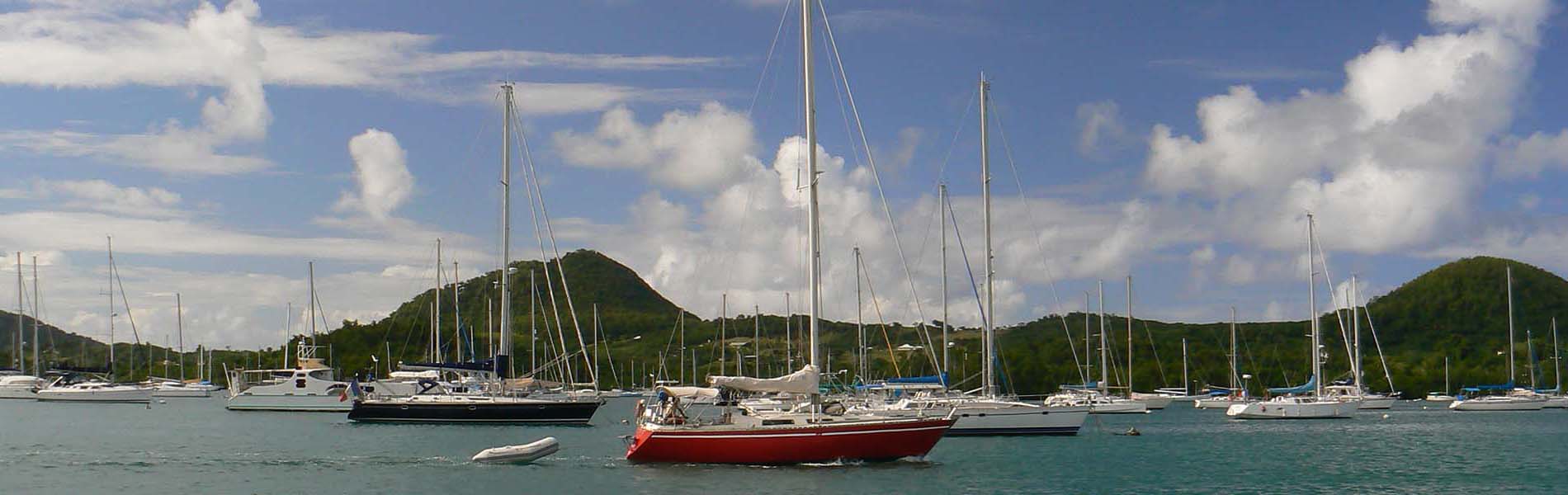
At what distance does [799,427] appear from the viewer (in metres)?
41.2

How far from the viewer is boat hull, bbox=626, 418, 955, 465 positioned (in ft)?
135

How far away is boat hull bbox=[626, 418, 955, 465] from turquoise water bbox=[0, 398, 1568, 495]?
441 mm

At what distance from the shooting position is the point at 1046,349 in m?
160

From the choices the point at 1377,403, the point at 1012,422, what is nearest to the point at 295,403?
the point at 1012,422

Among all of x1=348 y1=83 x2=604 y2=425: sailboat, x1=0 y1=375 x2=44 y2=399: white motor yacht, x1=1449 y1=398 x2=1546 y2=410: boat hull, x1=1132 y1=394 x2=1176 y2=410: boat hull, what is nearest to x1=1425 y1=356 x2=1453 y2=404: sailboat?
x1=1449 y1=398 x2=1546 y2=410: boat hull

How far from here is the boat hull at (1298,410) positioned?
93125 millimetres

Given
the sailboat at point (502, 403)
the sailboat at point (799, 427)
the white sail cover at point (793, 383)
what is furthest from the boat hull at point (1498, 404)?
the white sail cover at point (793, 383)

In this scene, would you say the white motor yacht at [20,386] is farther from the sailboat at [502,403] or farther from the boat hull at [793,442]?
the boat hull at [793,442]

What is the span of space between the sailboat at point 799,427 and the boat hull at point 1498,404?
9037 cm

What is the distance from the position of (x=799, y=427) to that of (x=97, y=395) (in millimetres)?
94819

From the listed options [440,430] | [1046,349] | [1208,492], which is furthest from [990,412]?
[1046,349]

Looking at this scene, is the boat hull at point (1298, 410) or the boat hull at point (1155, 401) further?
the boat hull at point (1155, 401)

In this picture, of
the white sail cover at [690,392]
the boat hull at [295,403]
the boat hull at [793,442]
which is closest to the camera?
the boat hull at [793,442]

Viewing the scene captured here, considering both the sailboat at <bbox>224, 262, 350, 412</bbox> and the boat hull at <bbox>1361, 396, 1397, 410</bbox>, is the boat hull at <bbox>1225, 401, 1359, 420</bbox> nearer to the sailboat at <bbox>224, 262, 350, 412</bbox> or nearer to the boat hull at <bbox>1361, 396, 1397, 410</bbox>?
the boat hull at <bbox>1361, 396, 1397, 410</bbox>
